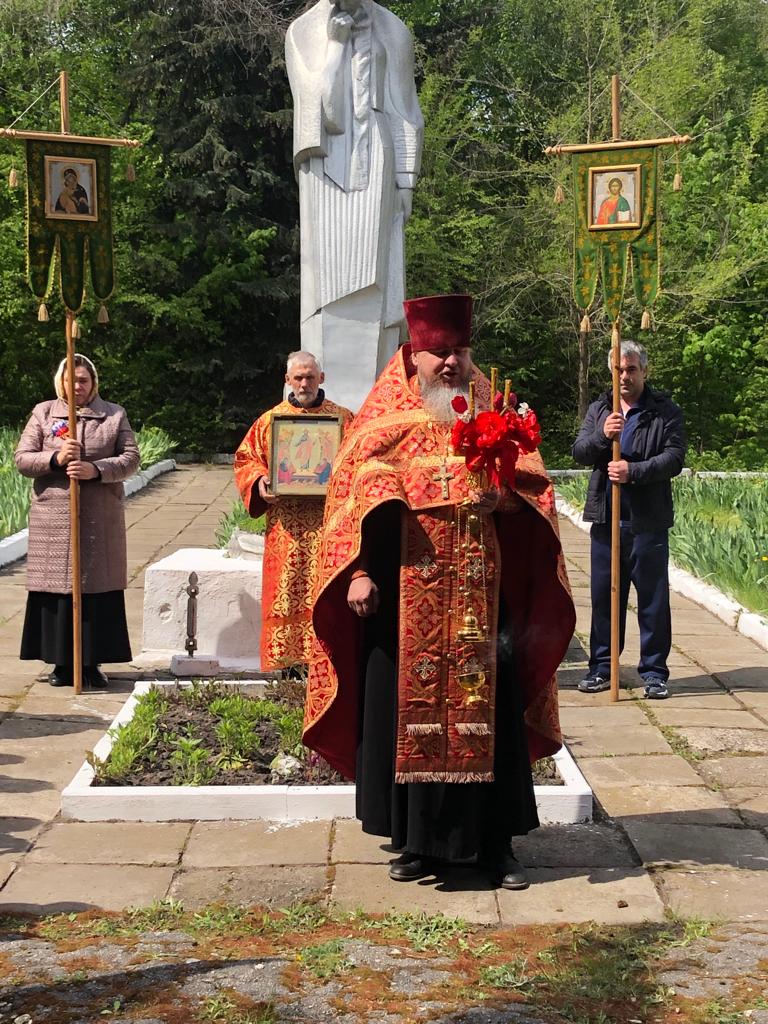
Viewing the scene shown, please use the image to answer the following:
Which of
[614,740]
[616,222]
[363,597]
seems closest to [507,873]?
[363,597]

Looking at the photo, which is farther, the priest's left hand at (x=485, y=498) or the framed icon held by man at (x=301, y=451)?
the framed icon held by man at (x=301, y=451)

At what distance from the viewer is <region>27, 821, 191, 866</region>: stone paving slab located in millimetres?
4488

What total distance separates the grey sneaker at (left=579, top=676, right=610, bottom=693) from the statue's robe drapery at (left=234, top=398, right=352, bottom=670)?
1528mm

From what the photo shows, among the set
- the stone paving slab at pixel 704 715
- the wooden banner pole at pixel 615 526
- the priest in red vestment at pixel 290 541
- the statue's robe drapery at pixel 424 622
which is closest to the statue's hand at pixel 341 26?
the priest in red vestment at pixel 290 541

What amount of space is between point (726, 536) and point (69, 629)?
518 cm

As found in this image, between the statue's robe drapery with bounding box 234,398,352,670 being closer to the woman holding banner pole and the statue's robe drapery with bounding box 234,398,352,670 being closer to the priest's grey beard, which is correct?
the woman holding banner pole

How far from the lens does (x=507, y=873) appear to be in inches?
168

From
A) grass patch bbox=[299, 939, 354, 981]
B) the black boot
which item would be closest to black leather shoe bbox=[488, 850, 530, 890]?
the black boot

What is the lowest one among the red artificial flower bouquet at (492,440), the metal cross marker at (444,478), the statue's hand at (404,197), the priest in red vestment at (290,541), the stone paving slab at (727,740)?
the stone paving slab at (727,740)

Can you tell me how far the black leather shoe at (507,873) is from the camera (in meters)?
4.21

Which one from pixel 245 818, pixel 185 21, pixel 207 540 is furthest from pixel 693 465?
pixel 245 818

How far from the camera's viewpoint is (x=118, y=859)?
14.7 ft

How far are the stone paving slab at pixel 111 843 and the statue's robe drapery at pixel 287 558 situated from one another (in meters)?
1.87

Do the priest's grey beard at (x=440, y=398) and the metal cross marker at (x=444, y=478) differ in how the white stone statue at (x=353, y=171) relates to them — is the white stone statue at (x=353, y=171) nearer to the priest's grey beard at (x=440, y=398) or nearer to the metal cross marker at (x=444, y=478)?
the priest's grey beard at (x=440, y=398)
